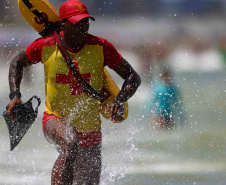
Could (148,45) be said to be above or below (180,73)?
above

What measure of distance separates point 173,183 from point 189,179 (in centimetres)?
21

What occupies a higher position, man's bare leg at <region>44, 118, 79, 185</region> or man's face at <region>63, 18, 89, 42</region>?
man's face at <region>63, 18, 89, 42</region>

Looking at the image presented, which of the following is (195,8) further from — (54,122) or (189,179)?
(54,122)

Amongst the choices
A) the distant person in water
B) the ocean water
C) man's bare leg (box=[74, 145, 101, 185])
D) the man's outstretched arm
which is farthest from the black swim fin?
the distant person in water

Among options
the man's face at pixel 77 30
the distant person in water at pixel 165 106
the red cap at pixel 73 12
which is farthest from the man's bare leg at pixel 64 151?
the distant person in water at pixel 165 106

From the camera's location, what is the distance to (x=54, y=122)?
13.9ft

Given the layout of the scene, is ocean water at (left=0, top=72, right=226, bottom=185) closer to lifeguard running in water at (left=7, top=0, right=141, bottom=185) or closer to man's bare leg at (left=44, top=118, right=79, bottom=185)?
lifeguard running in water at (left=7, top=0, right=141, bottom=185)

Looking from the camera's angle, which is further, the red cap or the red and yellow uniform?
the red and yellow uniform

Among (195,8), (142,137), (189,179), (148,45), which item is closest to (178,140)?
(142,137)

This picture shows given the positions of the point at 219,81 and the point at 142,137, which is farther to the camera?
the point at 219,81

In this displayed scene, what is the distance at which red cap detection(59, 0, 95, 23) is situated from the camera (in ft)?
13.5

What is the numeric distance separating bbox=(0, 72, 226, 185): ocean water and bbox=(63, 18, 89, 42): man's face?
1536 millimetres

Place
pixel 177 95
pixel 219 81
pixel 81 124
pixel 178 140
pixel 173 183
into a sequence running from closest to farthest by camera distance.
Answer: pixel 81 124, pixel 173 183, pixel 178 140, pixel 177 95, pixel 219 81

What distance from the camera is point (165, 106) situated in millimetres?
8117
